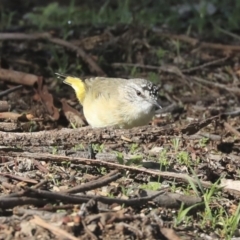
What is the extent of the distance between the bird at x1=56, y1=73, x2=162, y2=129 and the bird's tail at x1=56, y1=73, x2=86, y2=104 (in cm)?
13

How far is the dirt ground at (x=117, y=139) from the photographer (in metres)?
4.75

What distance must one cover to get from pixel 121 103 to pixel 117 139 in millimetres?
958

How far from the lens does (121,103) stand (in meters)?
7.35

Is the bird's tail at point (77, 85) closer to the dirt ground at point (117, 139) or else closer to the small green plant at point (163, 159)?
the dirt ground at point (117, 139)

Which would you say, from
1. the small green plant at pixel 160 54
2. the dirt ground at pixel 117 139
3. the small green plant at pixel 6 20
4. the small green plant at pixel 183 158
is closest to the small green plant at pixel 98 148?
the dirt ground at pixel 117 139

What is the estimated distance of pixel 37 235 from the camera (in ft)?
14.8

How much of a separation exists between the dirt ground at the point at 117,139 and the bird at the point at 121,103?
26 cm

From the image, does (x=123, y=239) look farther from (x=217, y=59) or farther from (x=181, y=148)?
(x=217, y=59)

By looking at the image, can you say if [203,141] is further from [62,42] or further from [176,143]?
[62,42]

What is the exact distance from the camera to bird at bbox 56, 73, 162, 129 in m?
7.22

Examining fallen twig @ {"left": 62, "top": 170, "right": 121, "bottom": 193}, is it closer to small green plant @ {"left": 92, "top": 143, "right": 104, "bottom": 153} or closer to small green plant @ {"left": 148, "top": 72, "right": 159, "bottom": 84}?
small green plant @ {"left": 92, "top": 143, "right": 104, "bottom": 153}

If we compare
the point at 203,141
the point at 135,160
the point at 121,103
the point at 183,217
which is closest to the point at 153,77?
the point at 121,103

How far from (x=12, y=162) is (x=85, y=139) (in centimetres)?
82

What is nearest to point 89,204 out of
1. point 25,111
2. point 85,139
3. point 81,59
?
point 85,139
